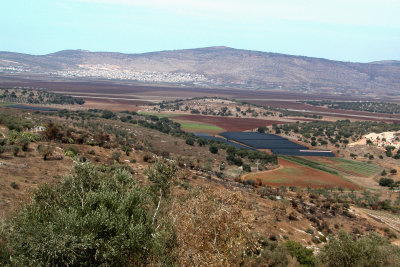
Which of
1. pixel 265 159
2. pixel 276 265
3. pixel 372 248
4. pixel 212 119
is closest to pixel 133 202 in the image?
pixel 276 265

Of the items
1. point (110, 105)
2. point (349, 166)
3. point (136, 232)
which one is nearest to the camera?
point (136, 232)

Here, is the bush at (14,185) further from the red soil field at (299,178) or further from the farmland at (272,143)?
the farmland at (272,143)

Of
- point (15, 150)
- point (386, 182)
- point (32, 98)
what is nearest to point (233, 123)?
point (386, 182)

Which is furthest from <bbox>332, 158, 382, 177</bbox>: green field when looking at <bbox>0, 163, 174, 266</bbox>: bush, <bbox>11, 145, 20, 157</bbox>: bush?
<bbox>0, 163, 174, 266</bbox>: bush

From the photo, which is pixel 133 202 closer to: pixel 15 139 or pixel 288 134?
pixel 15 139

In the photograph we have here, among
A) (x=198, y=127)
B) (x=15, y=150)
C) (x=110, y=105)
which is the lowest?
(x=198, y=127)

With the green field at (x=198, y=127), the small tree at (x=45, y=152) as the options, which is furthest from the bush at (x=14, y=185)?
the green field at (x=198, y=127)

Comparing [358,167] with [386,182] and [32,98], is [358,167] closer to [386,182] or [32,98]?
[386,182]
